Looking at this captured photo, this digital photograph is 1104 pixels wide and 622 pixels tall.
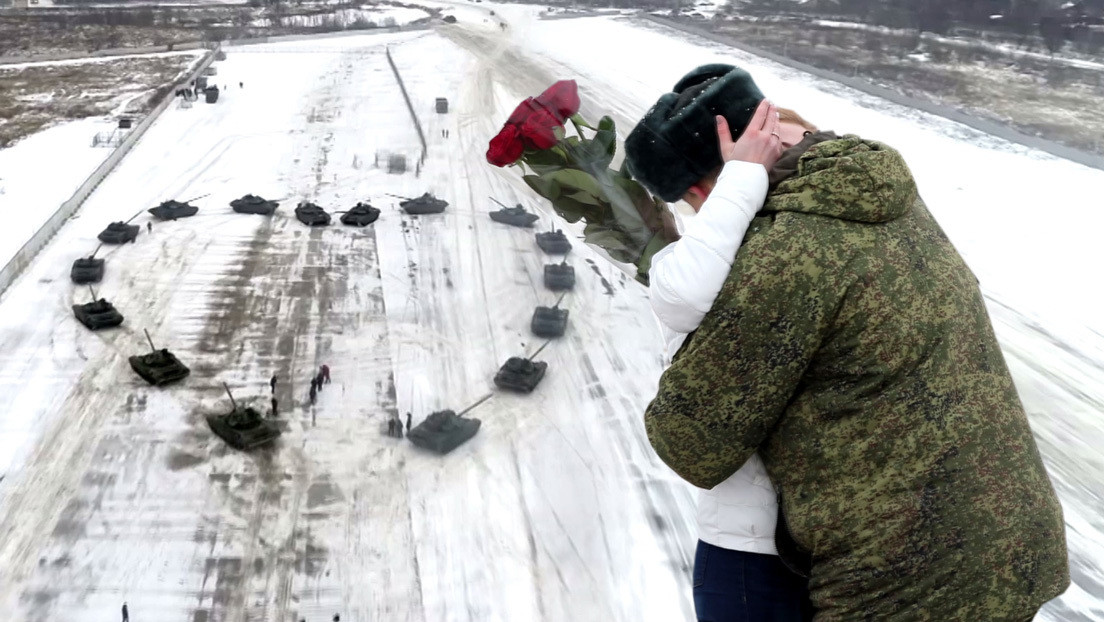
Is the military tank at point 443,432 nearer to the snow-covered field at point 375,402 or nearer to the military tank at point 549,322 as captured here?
the snow-covered field at point 375,402

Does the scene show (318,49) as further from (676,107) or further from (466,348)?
(676,107)

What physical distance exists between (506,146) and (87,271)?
16.6 metres

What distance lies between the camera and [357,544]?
959 centimetres

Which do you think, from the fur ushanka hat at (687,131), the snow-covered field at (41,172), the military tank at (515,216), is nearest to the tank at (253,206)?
the snow-covered field at (41,172)

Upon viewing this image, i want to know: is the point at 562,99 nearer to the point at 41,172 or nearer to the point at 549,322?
the point at 549,322

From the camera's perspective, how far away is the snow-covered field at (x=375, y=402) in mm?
9070

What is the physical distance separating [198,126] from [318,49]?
15973 millimetres

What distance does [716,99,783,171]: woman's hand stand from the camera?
6.11ft

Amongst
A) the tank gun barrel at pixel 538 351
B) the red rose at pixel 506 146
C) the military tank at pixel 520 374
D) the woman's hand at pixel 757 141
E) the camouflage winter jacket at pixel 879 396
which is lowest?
the tank gun barrel at pixel 538 351

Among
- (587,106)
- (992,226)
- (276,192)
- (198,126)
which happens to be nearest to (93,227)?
(276,192)

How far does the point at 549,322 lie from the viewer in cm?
1459

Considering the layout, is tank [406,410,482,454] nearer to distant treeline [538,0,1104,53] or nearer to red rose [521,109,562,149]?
red rose [521,109,562,149]

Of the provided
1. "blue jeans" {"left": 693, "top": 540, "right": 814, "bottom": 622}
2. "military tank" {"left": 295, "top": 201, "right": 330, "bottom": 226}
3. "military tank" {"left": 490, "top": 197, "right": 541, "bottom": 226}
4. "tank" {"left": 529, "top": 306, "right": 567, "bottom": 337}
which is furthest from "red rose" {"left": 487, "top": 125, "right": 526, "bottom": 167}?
"military tank" {"left": 295, "top": 201, "right": 330, "bottom": 226}

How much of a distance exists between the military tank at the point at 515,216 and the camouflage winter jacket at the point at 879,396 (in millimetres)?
17822
